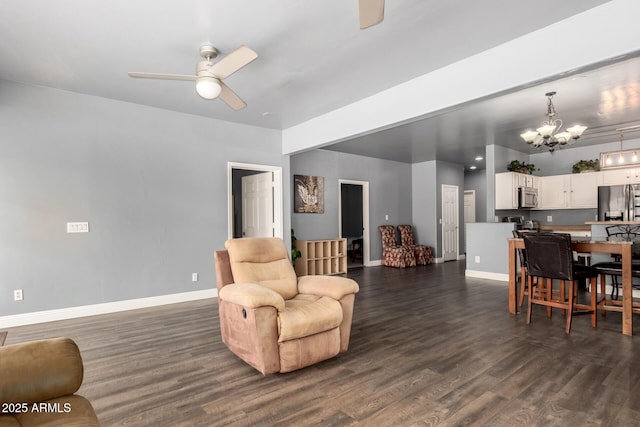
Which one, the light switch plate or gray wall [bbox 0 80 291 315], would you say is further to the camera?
the light switch plate

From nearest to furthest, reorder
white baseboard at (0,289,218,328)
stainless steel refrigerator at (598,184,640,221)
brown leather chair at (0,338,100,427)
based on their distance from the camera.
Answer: brown leather chair at (0,338,100,427) < white baseboard at (0,289,218,328) < stainless steel refrigerator at (598,184,640,221)

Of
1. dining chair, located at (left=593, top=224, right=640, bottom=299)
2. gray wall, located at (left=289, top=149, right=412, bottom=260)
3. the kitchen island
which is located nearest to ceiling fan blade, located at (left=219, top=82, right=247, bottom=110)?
gray wall, located at (left=289, top=149, right=412, bottom=260)

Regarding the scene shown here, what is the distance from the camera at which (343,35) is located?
2881 mm

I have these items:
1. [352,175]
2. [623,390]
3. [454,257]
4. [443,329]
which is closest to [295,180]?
[352,175]

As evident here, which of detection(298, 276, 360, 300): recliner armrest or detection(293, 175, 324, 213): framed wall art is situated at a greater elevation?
detection(293, 175, 324, 213): framed wall art

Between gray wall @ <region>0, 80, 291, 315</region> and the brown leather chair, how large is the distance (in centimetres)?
336

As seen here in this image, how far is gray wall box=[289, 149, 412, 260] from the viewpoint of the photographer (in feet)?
23.7

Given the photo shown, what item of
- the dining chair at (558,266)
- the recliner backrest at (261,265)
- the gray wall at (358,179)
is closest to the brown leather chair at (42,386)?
the recliner backrest at (261,265)

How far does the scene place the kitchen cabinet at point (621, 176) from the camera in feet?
21.4

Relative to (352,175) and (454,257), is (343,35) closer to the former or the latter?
(352,175)

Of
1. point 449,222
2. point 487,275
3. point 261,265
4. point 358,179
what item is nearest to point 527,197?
point 487,275

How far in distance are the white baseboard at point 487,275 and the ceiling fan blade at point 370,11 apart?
19.0ft

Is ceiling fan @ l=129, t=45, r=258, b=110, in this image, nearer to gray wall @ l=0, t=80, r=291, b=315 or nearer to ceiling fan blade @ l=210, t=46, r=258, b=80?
ceiling fan blade @ l=210, t=46, r=258, b=80

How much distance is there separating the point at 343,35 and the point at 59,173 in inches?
145
